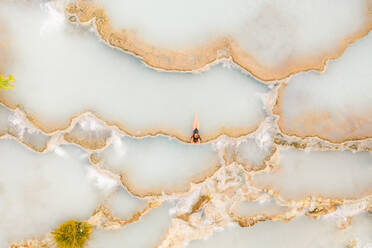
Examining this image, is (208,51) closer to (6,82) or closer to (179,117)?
(179,117)

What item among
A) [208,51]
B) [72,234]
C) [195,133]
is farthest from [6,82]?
[208,51]

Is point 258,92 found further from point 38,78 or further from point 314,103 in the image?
point 38,78

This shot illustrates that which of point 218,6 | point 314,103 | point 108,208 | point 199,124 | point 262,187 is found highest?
point 218,6

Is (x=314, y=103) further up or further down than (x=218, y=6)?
further down

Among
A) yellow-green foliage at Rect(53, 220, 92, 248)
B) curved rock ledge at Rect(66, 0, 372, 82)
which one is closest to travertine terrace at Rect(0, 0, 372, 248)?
curved rock ledge at Rect(66, 0, 372, 82)


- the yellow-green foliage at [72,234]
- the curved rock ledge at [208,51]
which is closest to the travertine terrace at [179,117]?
the curved rock ledge at [208,51]

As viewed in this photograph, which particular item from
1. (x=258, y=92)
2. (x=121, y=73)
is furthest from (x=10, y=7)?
(x=258, y=92)

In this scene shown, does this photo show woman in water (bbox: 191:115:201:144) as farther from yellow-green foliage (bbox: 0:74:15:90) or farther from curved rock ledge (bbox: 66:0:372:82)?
yellow-green foliage (bbox: 0:74:15:90)
